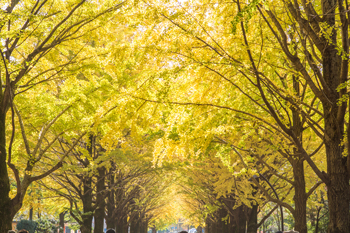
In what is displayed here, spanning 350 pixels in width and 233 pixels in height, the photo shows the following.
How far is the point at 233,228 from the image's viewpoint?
18.5 m

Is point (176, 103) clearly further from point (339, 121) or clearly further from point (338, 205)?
point (338, 205)

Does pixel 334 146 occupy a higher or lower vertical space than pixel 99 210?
higher

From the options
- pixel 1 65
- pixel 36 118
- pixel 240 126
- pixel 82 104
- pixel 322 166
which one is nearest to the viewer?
pixel 240 126

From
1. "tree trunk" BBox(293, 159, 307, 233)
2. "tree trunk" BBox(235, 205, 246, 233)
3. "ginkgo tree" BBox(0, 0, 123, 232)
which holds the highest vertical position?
"ginkgo tree" BBox(0, 0, 123, 232)

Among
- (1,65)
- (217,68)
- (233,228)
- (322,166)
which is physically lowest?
(233,228)

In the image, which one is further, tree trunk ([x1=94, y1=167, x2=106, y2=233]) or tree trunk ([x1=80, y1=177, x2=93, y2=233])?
tree trunk ([x1=94, y1=167, x2=106, y2=233])

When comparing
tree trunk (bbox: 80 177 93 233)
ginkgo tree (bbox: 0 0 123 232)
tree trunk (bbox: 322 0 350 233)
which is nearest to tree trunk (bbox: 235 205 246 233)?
tree trunk (bbox: 80 177 93 233)

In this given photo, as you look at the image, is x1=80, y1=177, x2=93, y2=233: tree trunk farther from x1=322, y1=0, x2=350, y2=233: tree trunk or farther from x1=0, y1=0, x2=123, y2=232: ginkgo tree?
x1=322, y1=0, x2=350, y2=233: tree trunk

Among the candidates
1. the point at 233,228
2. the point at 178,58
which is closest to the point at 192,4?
the point at 178,58

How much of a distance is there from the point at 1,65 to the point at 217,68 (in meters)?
5.22

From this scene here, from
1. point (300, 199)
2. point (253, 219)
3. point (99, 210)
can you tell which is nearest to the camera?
point (300, 199)

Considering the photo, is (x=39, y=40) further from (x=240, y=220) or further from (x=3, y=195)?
(x=240, y=220)

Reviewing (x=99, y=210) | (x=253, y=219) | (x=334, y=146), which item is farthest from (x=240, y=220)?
(x=334, y=146)

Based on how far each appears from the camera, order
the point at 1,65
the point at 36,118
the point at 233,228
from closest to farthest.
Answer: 1. the point at 1,65
2. the point at 36,118
3. the point at 233,228
